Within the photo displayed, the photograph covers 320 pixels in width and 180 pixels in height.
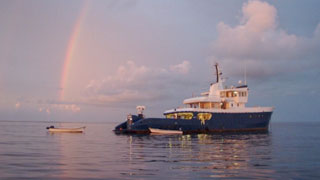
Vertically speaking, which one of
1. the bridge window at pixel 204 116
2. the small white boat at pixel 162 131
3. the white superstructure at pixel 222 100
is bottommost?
the small white boat at pixel 162 131

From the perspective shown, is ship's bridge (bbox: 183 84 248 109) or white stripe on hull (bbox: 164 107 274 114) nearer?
white stripe on hull (bbox: 164 107 274 114)

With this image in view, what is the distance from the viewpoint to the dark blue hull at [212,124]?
54469 millimetres

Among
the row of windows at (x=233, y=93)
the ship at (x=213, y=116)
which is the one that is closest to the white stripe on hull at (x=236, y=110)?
the ship at (x=213, y=116)

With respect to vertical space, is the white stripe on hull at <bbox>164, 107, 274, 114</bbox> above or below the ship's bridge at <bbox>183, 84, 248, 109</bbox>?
below

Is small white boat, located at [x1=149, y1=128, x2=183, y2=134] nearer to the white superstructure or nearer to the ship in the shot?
the ship

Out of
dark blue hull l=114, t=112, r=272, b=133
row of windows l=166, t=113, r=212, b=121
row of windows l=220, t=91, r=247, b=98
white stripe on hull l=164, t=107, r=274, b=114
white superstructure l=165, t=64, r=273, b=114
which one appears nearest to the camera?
dark blue hull l=114, t=112, r=272, b=133

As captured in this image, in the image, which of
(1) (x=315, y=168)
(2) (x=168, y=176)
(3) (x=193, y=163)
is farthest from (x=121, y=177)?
(1) (x=315, y=168)

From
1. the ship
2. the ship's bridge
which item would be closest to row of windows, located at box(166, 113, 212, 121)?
the ship

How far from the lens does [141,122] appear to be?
179ft

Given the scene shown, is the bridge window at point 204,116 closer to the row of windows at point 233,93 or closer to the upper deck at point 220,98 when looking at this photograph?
the upper deck at point 220,98

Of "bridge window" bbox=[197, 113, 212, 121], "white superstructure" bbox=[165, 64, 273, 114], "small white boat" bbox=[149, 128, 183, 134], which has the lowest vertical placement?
"small white boat" bbox=[149, 128, 183, 134]

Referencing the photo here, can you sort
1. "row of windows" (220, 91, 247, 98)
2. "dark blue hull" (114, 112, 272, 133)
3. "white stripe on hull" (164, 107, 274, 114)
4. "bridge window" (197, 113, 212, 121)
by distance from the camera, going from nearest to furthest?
"dark blue hull" (114, 112, 272, 133)
"white stripe on hull" (164, 107, 274, 114)
"bridge window" (197, 113, 212, 121)
"row of windows" (220, 91, 247, 98)

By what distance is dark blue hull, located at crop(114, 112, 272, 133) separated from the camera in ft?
179

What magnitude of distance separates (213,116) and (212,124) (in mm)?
1401
